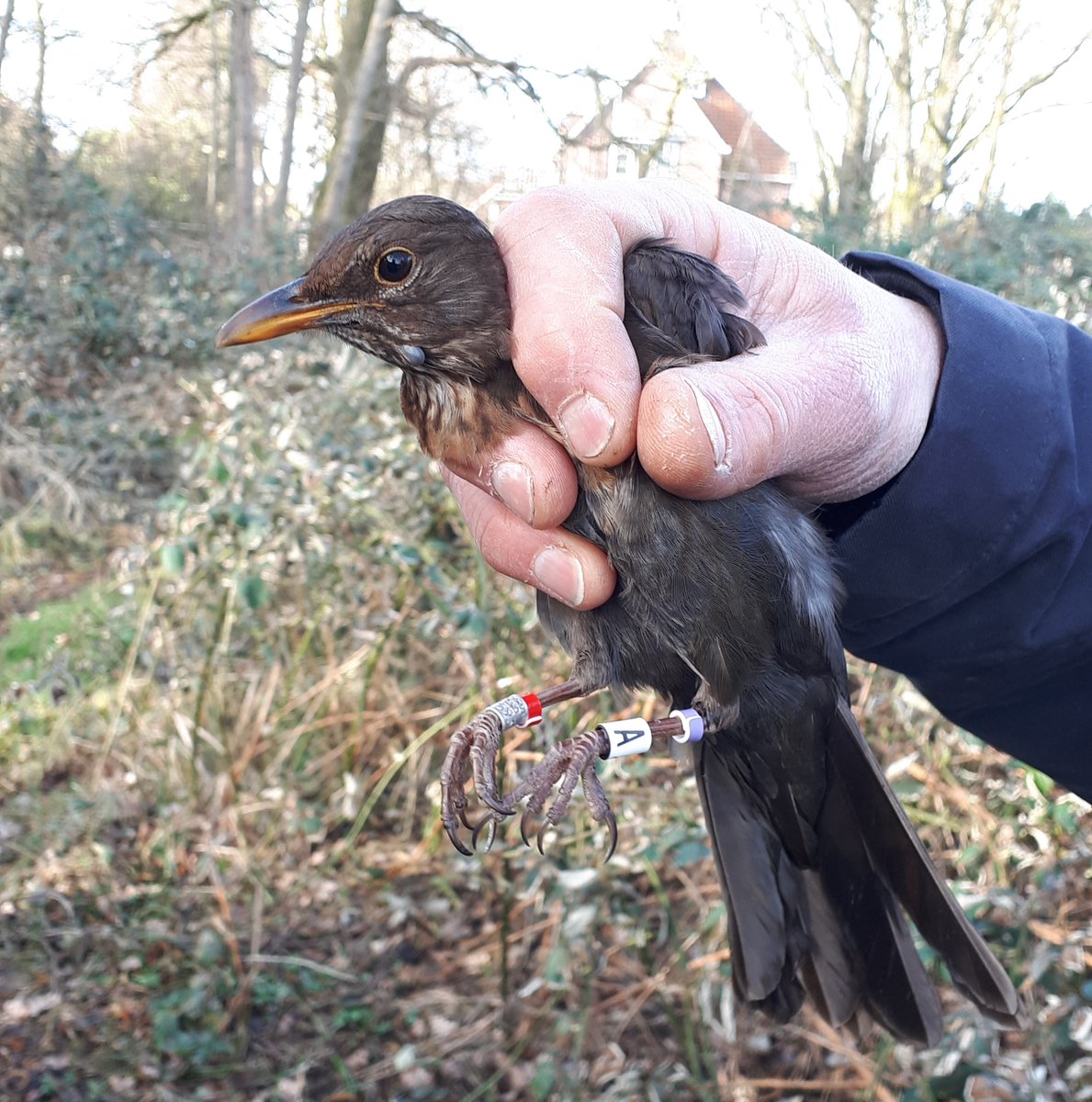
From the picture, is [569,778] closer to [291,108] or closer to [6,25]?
[291,108]

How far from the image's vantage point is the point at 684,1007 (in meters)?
2.94

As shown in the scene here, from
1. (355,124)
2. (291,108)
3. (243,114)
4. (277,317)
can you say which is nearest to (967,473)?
(277,317)

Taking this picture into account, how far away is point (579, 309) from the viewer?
5.67ft

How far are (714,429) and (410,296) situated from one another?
74cm

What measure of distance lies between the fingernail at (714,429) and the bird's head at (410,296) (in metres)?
0.45

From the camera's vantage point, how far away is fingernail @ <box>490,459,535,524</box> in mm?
1896

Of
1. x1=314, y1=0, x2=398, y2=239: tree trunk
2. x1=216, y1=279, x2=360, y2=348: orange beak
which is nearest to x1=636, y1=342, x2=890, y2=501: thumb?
x1=216, y1=279, x2=360, y2=348: orange beak

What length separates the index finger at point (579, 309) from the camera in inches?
67.9

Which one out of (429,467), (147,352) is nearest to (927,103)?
(147,352)

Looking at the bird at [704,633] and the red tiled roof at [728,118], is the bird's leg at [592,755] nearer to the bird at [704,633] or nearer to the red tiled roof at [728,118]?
the bird at [704,633]

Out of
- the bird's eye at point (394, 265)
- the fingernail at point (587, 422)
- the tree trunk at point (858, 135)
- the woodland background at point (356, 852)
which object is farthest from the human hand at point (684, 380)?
the tree trunk at point (858, 135)

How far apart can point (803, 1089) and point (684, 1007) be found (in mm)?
418

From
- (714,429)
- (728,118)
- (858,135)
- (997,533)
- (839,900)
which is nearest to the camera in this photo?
(714,429)

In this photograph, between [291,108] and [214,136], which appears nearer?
[291,108]
